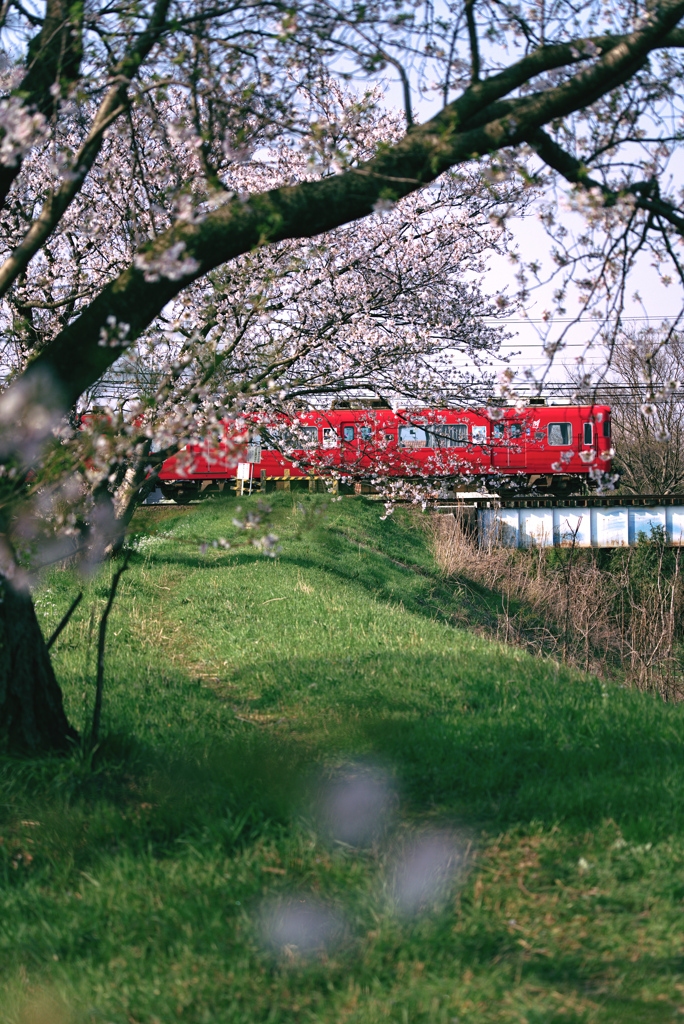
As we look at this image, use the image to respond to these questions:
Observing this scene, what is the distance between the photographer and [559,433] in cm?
2547

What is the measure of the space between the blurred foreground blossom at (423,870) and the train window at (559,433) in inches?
912

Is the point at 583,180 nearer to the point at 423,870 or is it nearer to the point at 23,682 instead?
the point at 423,870

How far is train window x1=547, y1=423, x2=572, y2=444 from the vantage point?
25.3 metres

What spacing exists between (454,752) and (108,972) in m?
2.22

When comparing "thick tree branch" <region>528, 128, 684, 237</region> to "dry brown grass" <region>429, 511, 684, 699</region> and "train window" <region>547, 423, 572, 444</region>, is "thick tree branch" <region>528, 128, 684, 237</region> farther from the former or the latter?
"train window" <region>547, 423, 572, 444</region>

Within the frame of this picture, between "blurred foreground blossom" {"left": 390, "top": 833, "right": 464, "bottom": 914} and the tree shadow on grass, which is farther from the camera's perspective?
the tree shadow on grass

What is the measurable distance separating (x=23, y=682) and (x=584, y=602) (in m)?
9.51

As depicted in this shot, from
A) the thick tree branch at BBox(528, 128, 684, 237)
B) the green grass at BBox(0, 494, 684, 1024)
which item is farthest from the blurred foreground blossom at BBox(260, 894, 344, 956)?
the thick tree branch at BBox(528, 128, 684, 237)

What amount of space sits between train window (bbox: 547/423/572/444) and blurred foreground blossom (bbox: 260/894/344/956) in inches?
934

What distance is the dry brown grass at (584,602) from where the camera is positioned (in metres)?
10.3

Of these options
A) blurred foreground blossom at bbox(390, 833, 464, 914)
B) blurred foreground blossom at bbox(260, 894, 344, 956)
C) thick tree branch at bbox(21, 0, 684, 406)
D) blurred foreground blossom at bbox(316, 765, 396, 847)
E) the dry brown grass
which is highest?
thick tree branch at bbox(21, 0, 684, 406)

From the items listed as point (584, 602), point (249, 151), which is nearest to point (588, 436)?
point (584, 602)

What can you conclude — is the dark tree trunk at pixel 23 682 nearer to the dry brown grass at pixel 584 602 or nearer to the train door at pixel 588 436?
the dry brown grass at pixel 584 602

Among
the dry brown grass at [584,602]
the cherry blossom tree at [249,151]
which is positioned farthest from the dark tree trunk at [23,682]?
the dry brown grass at [584,602]
